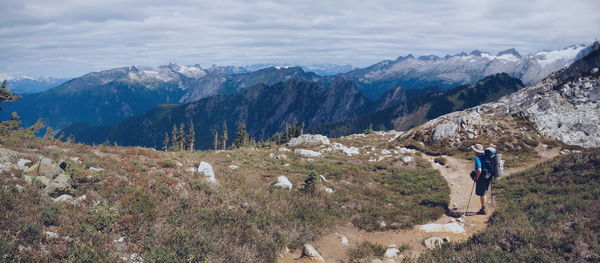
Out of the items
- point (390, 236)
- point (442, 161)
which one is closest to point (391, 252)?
point (390, 236)

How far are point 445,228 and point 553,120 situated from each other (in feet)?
111

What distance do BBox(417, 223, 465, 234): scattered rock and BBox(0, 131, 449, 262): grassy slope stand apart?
73 cm

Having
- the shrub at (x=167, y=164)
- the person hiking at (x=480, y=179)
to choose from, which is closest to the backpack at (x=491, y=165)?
the person hiking at (x=480, y=179)

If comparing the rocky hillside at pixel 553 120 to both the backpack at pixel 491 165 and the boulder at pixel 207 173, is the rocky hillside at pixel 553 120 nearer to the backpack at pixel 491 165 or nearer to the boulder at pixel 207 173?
the backpack at pixel 491 165

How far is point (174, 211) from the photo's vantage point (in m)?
10.1

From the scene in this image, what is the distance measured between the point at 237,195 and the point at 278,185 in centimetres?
383

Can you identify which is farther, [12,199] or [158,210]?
[158,210]

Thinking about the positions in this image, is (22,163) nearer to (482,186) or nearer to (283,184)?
(283,184)

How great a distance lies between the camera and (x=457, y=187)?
19.7 metres

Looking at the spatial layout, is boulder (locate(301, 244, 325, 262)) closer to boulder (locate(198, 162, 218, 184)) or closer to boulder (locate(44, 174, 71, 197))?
boulder (locate(198, 162, 218, 184))

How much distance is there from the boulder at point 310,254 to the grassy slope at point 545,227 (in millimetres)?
3253

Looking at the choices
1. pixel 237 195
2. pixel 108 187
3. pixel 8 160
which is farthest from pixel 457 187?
pixel 8 160

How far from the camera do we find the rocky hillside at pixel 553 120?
32.8 meters

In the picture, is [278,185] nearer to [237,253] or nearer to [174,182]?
[174,182]
